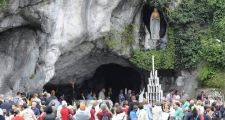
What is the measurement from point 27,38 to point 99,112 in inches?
356

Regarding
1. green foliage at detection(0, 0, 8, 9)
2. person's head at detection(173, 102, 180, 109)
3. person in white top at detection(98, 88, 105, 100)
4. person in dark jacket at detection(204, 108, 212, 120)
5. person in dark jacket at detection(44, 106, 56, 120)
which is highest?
green foliage at detection(0, 0, 8, 9)

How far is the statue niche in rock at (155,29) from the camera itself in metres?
31.7

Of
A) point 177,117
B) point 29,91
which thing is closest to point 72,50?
point 29,91

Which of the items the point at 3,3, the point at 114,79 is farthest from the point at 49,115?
the point at 114,79

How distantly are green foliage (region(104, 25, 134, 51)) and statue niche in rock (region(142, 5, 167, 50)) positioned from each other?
3.15 ft

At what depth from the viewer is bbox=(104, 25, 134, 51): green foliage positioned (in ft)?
100

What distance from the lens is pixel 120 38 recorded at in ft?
101

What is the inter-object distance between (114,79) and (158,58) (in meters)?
4.39

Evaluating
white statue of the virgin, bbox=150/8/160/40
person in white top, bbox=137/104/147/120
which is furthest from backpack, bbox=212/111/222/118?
white statue of the virgin, bbox=150/8/160/40

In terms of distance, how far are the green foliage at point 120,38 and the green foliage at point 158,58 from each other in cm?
56

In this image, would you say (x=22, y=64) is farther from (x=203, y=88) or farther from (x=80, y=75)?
(x=203, y=88)

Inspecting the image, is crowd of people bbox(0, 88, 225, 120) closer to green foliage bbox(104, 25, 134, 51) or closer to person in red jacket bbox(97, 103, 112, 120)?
person in red jacket bbox(97, 103, 112, 120)

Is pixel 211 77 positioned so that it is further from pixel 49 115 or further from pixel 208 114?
pixel 49 115

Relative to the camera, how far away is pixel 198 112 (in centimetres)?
2103
